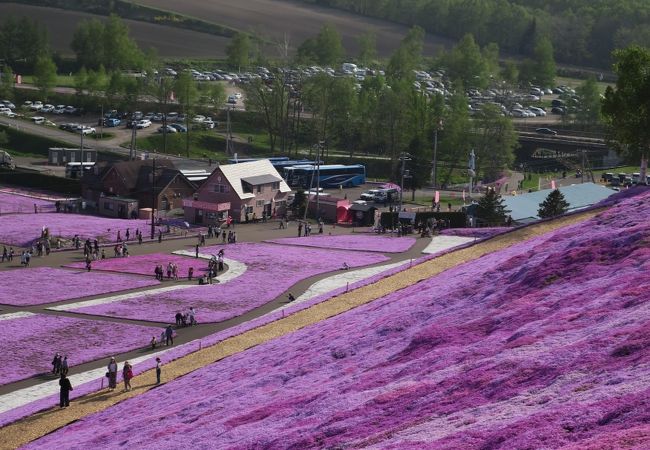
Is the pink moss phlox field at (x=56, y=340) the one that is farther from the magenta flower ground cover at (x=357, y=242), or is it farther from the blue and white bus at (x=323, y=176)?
the blue and white bus at (x=323, y=176)

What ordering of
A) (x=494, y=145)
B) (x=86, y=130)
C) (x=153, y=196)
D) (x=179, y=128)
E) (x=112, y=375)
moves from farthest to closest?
(x=179, y=128) → (x=86, y=130) → (x=494, y=145) → (x=153, y=196) → (x=112, y=375)

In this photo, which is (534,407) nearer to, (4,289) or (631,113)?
(4,289)

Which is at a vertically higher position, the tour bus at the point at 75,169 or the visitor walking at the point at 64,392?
the tour bus at the point at 75,169

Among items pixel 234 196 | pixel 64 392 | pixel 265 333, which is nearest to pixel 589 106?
pixel 234 196

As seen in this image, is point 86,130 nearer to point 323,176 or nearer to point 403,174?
point 323,176

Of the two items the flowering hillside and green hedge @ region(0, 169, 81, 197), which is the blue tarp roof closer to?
the flowering hillside

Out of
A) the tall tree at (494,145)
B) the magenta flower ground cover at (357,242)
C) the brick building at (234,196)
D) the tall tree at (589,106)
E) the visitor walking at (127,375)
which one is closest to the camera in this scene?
the visitor walking at (127,375)

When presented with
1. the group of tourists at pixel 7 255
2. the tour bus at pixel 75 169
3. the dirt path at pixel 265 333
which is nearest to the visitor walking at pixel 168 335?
the dirt path at pixel 265 333

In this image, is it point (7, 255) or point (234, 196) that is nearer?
point (7, 255)
